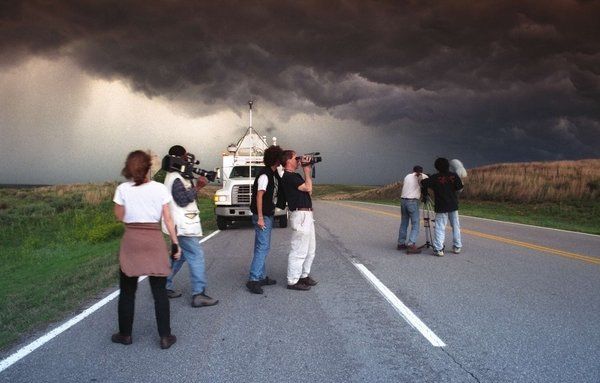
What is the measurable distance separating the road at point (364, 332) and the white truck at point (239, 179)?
6684 millimetres

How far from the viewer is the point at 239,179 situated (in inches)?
642

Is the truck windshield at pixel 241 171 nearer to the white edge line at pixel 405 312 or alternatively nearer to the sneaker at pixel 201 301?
the white edge line at pixel 405 312

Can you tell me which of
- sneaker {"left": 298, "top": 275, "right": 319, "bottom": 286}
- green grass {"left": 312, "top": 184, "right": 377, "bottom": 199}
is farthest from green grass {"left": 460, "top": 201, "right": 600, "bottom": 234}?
green grass {"left": 312, "top": 184, "right": 377, "bottom": 199}

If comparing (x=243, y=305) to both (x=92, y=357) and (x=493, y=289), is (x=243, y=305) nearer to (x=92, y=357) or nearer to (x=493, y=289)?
(x=92, y=357)

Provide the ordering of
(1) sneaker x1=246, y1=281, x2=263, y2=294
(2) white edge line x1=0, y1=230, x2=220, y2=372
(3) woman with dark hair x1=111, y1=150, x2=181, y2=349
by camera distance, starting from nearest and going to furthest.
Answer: (2) white edge line x1=0, y1=230, x2=220, y2=372 < (3) woman with dark hair x1=111, y1=150, x2=181, y2=349 < (1) sneaker x1=246, y1=281, x2=263, y2=294

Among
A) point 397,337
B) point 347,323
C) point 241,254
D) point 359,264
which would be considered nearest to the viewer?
point 397,337

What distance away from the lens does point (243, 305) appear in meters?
6.31

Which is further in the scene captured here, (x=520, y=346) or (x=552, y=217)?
(x=552, y=217)

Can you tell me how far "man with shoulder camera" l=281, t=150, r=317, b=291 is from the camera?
23.0 feet

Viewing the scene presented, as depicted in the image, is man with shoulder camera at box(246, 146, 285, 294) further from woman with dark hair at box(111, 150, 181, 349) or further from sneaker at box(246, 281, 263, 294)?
woman with dark hair at box(111, 150, 181, 349)

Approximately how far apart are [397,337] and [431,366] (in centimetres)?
79

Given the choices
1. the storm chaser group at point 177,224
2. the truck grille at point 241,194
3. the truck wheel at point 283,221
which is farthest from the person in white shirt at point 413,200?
the truck grille at point 241,194

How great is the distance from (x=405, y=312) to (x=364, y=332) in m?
0.94

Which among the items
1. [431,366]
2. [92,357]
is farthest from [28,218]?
[431,366]
